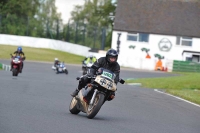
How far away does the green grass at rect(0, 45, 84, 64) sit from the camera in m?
67.2

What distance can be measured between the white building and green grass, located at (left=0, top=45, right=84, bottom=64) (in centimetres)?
560

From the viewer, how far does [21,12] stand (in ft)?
334

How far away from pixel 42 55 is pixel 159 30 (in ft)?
45.2

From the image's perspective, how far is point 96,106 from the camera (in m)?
13.1

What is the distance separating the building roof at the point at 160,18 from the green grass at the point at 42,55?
6.56 meters

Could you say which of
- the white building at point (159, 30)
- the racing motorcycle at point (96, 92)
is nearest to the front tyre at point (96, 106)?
the racing motorcycle at point (96, 92)

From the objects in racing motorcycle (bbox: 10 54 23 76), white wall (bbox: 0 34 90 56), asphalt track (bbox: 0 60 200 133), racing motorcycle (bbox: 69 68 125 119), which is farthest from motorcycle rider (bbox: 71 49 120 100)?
white wall (bbox: 0 34 90 56)

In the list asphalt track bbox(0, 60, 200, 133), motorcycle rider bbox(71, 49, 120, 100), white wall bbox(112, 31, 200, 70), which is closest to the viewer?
asphalt track bbox(0, 60, 200, 133)

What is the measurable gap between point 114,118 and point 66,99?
16.5ft

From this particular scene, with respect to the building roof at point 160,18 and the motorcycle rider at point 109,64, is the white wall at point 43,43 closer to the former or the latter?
the building roof at point 160,18

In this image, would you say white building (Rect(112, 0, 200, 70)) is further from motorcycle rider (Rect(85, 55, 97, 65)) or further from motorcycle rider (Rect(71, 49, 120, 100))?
motorcycle rider (Rect(71, 49, 120, 100))

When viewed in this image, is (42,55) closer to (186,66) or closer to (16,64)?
(186,66)

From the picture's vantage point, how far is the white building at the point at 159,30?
72.3 meters

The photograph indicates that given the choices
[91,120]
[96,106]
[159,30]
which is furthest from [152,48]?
[91,120]
